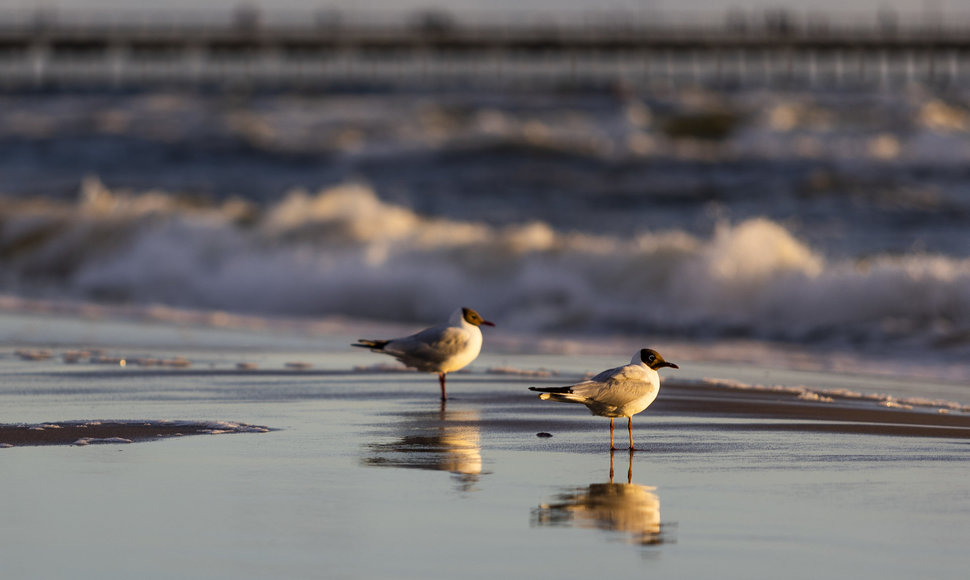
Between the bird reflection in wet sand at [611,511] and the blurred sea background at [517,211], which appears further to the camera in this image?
the blurred sea background at [517,211]

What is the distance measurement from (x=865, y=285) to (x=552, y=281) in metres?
2.85

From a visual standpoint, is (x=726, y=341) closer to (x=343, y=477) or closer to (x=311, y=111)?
(x=343, y=477)

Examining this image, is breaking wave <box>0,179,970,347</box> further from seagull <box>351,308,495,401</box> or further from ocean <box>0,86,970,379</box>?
seagull <box>351,308,495,401</box>

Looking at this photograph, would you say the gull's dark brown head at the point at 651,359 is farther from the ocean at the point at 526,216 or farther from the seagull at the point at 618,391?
the ocean at the point at 526,216

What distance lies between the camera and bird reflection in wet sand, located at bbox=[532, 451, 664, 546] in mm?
3896

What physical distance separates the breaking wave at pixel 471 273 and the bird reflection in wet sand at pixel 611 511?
5.70m

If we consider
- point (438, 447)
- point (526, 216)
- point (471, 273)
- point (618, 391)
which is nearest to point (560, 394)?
point (618, 391)

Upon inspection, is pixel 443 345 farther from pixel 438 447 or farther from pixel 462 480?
pixel 462 480

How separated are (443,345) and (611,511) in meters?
2.52

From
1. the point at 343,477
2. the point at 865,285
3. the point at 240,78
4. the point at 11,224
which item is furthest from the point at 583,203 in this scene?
the point at 240,78

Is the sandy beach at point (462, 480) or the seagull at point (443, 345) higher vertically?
the seagull at point (443, 345)

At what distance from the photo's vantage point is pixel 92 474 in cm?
457

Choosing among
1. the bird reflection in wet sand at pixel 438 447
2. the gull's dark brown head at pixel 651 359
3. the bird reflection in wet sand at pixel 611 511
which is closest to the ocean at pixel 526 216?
the bird reflection in wet sand at pixel 438 447

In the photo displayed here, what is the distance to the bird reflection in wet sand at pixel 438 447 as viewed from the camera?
4.81 metres
